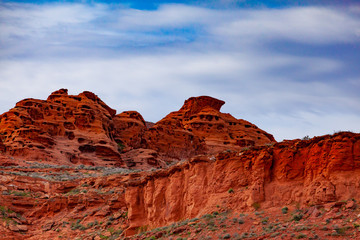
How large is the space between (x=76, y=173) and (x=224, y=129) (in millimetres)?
43610

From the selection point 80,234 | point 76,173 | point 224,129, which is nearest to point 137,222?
point 80,234

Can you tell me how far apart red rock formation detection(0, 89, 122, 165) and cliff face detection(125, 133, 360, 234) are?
1665 inches

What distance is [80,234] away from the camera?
36.3 meters

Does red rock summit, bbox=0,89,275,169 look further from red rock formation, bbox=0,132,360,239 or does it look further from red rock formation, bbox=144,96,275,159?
red rock formation, bbox=0,132,360,239

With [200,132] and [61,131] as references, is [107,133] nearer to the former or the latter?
[61,131]

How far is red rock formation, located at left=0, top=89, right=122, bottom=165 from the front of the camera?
71.5 metres

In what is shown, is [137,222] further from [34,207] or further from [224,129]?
[224,129]

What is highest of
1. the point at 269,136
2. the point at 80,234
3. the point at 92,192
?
the point at 269,136

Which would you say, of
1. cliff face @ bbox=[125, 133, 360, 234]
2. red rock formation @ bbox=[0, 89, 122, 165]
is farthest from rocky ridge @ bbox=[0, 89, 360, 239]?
red rock formation @ bbox=[0, 89, 122, 165]

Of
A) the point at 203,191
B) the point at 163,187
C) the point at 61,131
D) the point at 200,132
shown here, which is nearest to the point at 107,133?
the point at 61,131

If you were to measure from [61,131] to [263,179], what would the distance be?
58.9 metres

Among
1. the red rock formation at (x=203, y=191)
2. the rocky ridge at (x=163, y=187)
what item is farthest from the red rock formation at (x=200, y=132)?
the red rock formation at (x=203, y=191)

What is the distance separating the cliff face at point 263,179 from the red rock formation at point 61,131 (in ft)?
139

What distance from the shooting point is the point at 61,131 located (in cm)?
7969
